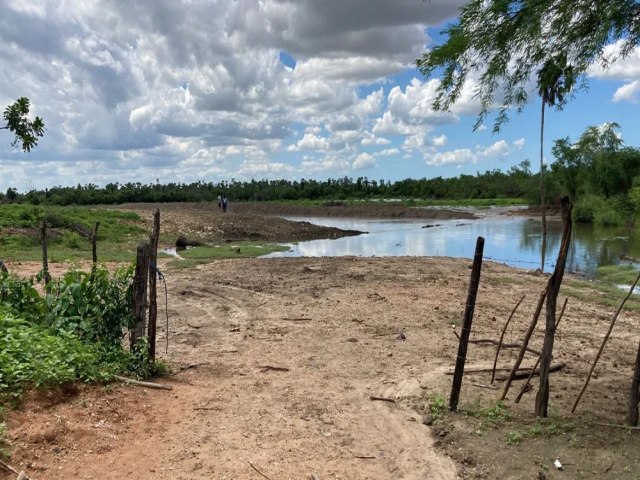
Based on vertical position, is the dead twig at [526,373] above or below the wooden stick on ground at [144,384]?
below

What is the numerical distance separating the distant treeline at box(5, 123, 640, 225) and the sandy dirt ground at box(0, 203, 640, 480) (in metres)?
19.0

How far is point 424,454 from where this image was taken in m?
4.84

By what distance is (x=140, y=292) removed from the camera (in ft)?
20.4

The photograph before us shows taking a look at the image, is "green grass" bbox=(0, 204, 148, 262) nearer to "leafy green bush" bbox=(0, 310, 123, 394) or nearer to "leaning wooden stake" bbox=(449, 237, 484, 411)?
"leafy green bush" bbox=(0, 310, 123, 394)

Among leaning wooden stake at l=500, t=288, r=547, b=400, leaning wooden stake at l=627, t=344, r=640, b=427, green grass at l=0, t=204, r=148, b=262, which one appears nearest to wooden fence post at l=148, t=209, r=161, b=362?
leaning wooden stake at l=500, t=288, r=547, b=400

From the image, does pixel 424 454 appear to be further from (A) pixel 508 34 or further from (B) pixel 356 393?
(A) pixel 508 34

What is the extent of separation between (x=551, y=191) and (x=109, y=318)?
2510 inches

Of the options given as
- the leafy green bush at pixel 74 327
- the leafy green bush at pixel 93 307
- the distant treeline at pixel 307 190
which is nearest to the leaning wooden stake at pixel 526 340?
the leafy green bush at pixel 74 327

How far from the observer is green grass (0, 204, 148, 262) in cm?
1946

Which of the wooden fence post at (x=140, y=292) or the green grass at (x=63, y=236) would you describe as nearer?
Result: the wooden fence post at (x=140, y=292)

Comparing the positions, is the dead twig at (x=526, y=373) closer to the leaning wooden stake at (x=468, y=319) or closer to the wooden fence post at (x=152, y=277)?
the leaning wooden stake at (x=468, y=319)

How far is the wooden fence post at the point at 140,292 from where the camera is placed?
6.11 meters

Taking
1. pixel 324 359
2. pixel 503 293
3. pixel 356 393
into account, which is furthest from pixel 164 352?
pixel 503 293

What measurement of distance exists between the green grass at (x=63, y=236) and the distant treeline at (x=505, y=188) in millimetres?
20199
